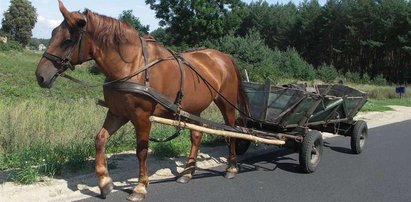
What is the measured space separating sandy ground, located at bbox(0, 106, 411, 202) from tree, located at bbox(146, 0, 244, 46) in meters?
48.0

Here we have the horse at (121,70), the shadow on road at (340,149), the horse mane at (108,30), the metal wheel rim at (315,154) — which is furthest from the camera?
the shadow on road at (340,149)

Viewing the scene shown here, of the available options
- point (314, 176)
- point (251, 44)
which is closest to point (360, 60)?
point (251, 44)

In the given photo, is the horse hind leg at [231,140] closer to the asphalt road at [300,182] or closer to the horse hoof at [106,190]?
the asphalt road at [300,182]

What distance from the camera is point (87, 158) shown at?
7.14 metres

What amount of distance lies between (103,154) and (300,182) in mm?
3022

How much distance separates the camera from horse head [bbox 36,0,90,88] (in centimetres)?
521

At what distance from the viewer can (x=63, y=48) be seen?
208 inches

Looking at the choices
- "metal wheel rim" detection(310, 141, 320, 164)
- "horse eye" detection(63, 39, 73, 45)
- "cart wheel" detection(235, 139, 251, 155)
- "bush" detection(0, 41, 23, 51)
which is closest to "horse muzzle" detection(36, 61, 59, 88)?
"horse eye" detection(63, 39, 73, 45)

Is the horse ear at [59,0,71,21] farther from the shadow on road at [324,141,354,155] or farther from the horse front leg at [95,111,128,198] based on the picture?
the shadow on road at [324,141,354,155]

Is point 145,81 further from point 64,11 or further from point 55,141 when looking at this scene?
point 55,141

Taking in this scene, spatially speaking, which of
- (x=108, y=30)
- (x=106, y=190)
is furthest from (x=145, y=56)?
(x=106, y=190)

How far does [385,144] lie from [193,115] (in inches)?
257

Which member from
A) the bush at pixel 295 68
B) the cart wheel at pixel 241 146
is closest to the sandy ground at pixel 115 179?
the cart wheel at pixel 241 146

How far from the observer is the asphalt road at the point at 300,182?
Answer: 6203 millimetres
